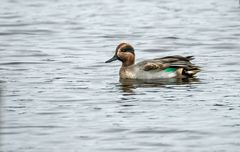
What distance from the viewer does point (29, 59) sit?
61.5ft

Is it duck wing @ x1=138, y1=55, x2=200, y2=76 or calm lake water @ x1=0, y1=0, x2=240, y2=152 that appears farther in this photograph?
duck wing @ x1=138, y1=55, x2=200, y2=76

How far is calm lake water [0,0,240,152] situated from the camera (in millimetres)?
11617

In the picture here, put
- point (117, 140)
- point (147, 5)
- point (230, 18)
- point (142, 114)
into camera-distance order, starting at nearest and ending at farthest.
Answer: point (117, 140) < point (142, 114) < point (230, 18) < point (147, 5)

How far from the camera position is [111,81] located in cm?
1614

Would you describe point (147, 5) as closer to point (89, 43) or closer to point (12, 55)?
point (89, 43)

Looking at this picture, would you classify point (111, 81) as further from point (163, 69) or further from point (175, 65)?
point (175, 65)

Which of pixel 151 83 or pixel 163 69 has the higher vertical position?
pixel 163 69

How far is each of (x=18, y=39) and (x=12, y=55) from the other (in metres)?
2.77

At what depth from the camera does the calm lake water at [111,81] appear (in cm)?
1162

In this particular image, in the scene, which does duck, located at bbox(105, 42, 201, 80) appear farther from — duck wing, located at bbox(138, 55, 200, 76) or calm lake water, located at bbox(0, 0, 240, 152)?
calm lake water, located at bbox(0, 0, 240, 152)

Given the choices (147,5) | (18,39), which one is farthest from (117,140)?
(147,5)

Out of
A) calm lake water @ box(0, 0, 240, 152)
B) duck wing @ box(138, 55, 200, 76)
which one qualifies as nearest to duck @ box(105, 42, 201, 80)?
duck wing @ box(138, 55, 200, 76)

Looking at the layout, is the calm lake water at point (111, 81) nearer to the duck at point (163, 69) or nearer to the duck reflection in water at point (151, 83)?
the duck reflection in water at point (151, 83)

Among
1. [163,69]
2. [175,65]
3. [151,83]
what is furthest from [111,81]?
[175,65]
